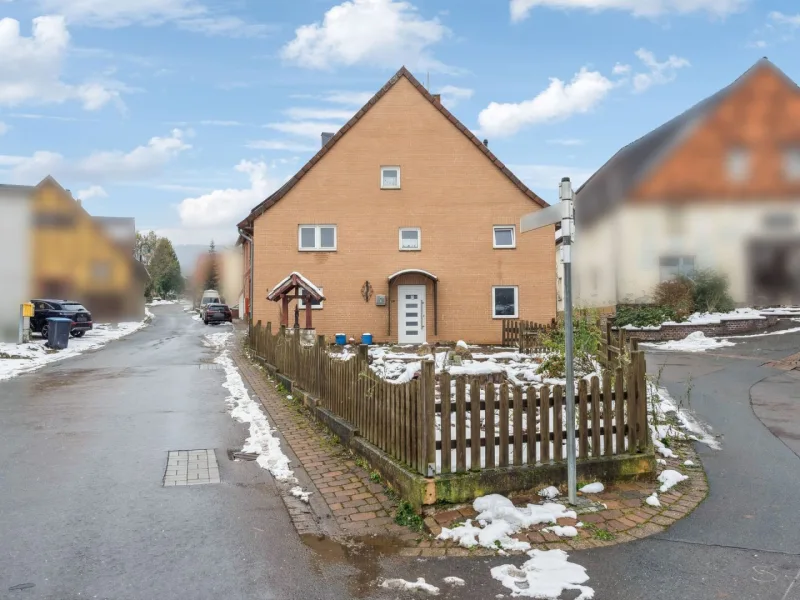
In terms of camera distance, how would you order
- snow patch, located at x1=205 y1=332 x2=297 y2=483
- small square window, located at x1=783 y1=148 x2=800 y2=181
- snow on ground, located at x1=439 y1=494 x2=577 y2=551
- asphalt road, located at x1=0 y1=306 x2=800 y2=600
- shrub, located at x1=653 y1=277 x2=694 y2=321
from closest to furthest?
1. asphalt road, located at x1=0 y1=306 x2=800 y2=600
2. snow on ground, located at x1=439 y1=494 x2=577 y2=551
3. snow patch, located at x1=205 y1=332 x2=297 y2=483
4. small square window, located at x1=783 y1=148 x2=800 y2=181
5. shrub, located at x1=653 y1=277 x2=694 y2=321

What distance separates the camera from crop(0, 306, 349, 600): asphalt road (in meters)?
3.82

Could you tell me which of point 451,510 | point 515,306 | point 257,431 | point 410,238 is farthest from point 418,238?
point 451,510

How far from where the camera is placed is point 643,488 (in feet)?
18.2

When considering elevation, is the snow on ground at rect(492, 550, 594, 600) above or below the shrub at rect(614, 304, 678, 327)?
below

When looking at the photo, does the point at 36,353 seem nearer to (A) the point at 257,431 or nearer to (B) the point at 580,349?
(A) the point at 257,431

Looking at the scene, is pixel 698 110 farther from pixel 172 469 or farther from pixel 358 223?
pixel 172 469

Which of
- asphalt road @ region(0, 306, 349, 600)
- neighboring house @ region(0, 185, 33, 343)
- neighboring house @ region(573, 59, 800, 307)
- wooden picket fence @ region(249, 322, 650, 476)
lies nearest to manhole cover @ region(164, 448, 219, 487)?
asphalt road @ region(0, 306, 349, 600)

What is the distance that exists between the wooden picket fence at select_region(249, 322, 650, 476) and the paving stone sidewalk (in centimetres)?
37

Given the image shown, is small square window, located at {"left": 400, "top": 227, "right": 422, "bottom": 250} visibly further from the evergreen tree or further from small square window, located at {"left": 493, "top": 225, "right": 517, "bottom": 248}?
the evergreen tree

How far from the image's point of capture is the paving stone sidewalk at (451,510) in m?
4.43

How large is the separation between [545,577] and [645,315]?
71.5 ft

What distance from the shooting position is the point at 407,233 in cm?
2405

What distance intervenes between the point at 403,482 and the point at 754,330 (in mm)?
22149

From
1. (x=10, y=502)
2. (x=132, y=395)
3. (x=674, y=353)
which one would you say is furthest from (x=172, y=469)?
(x=674, y=353)
